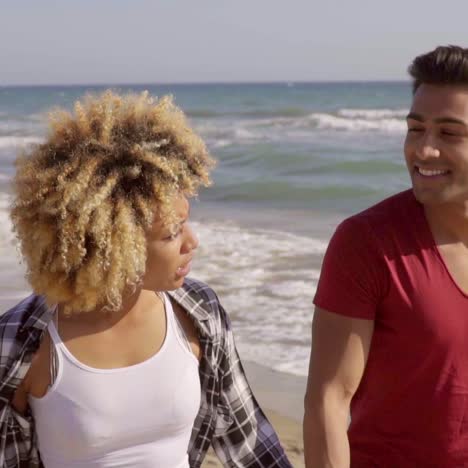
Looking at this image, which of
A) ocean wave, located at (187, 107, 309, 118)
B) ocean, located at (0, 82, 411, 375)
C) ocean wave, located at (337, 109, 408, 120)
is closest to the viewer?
ocean, located at (0, 82, 411, 375)

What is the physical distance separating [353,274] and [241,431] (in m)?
0.54

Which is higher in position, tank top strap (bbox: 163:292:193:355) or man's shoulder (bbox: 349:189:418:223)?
man's shoulder (bbox: 349:189:418:223)

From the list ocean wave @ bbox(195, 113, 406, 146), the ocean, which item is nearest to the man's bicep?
the ocean

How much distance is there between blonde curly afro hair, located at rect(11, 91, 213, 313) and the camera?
2.33 metres

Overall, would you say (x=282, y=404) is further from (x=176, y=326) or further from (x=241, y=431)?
(x=176, y=326)

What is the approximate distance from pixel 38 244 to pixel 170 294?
0.40 m

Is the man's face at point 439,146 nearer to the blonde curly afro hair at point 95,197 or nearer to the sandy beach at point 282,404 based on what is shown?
the blonde curly afro hair at point 95,197

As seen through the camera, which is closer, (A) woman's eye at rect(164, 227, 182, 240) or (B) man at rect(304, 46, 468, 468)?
(A) woman's eye at rect(164, 227, 182, 240)

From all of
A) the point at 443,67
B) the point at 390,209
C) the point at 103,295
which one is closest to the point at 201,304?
the point at 103,295

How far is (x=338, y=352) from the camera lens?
2.57 metres

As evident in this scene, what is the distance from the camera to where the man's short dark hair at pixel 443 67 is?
2.69m

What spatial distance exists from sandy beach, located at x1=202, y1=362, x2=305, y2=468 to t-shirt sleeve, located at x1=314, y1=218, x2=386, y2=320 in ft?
8.12

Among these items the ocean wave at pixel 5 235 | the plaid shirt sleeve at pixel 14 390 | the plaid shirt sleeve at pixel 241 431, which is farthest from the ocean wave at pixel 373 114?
the plaid shirt sleeve at pixel 14 390

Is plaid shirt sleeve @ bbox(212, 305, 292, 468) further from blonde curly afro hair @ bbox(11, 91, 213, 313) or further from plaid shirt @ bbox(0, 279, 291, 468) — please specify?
blonde curly afro hair @ bbox(11, 91, 213, 313)
